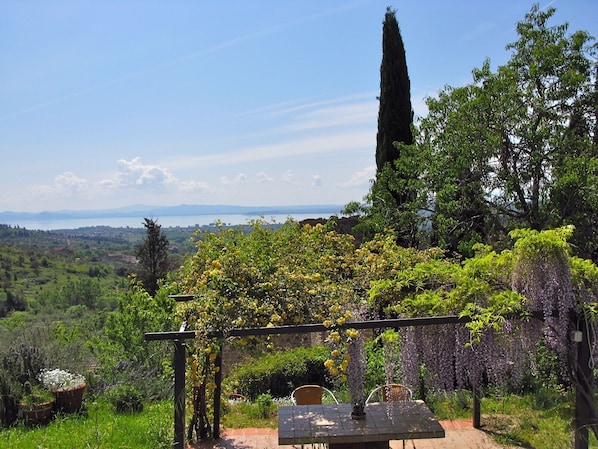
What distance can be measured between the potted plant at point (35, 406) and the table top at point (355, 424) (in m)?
2.95

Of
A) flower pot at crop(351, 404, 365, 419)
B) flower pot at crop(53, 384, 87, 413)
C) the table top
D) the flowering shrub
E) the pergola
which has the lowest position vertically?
flower pot at crop(53, 384, 87, 413)

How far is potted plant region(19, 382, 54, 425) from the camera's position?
18.2 ft

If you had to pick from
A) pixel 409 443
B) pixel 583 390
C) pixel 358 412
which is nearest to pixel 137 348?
A: pixel 409 443

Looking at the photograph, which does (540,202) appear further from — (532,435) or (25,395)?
(25,395)

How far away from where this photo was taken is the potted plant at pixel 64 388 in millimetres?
5789

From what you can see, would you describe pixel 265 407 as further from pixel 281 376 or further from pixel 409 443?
pixel 409 443

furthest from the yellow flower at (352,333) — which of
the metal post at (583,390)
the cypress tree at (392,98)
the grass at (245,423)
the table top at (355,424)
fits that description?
the cypress tree at (392,98)

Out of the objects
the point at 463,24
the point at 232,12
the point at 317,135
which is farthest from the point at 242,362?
the point at 317,135

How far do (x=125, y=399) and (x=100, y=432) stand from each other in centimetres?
103

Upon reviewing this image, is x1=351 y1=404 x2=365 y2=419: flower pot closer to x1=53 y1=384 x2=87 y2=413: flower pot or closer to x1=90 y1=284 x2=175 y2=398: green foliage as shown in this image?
x1=90 y1=284 x2=175 y2=398: green foliage

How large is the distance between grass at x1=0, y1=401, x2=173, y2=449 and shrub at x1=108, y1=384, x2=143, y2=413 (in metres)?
0.19

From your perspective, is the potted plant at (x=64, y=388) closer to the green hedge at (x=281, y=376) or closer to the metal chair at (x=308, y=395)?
the green hedge at (x=281, y=376)

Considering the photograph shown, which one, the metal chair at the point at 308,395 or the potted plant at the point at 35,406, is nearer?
the metal chair at the point at 308,395

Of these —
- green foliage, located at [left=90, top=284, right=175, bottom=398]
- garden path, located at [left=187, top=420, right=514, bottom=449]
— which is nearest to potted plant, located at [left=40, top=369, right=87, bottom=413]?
green foliage, located at [left=90, top=284, right=175, bottom=398]
